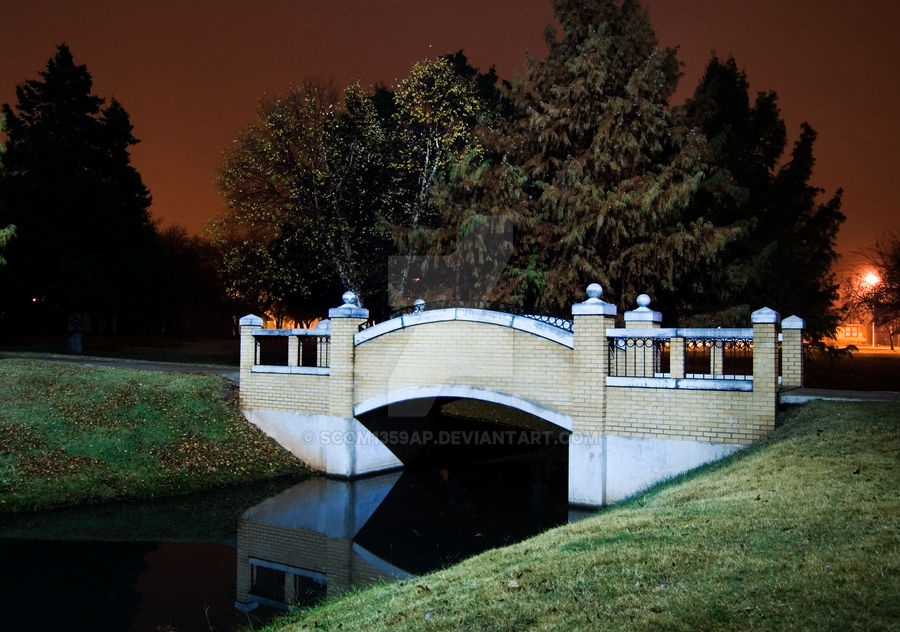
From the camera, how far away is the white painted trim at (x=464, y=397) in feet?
44.3

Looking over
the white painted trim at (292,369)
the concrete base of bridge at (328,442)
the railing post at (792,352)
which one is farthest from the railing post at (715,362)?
the white painted trim at (292,369)

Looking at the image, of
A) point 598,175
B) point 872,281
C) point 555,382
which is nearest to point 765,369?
point 555,382

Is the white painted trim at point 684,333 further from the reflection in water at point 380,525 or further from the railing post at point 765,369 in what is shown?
the reflection in water at point 380,525

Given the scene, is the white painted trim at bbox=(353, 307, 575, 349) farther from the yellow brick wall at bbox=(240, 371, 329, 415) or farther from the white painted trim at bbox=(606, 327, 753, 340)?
the yellow brick wall at bbox=(240, 371, 329, 415)

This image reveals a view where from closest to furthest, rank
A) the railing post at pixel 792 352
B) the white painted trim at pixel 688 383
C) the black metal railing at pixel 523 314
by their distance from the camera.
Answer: the white painted trim at pixel 688 383
the railing post at pixel 792 352
the black metal railing at pixel 523 314

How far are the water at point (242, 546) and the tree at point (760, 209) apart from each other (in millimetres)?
9629

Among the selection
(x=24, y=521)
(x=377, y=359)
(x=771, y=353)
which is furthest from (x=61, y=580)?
(x=771, y=353)

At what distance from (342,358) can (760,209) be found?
1793 cm

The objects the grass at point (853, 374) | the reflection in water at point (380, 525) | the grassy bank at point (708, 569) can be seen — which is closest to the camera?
the grassy bank at point (708, 569)

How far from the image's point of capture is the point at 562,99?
21625mm

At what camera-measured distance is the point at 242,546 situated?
11.6 m

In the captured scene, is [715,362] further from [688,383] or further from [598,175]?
[598,175]

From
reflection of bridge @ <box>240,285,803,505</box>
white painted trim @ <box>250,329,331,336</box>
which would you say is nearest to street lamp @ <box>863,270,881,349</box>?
reflection of bridge @ <box>240,285,803,505</box>

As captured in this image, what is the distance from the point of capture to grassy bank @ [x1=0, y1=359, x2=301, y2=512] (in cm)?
1409
